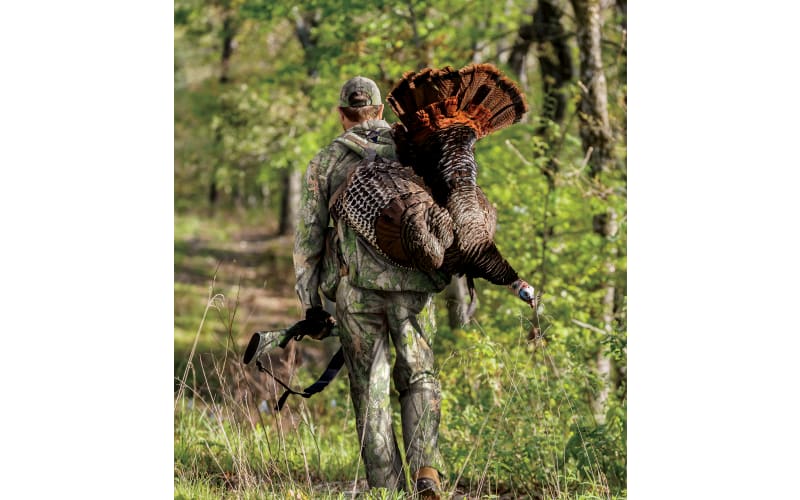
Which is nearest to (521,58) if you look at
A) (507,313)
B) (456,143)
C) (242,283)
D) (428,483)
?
(507,313)

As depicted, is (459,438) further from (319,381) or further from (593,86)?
(593,86)

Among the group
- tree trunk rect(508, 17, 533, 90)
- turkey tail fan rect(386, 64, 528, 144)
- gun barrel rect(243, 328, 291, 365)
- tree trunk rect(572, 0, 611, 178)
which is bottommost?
gun barrel rect(243, 328, 291, 365)

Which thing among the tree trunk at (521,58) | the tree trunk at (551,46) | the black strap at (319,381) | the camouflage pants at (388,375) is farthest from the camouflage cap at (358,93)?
the tree trunk at (521,58)

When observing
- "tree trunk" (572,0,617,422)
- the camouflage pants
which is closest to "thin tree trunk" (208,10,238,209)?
"tree trunk" (572,0,617,422)

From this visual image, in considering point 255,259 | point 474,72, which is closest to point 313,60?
point 474,72

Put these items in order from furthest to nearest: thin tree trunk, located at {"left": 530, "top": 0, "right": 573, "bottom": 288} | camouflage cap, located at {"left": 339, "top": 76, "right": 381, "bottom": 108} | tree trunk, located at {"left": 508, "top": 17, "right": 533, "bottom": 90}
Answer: tree trunk, located at {"left": 508, "top": 17, "right": 533, "bottom": 90}, thin tree trunk, located at {"left": 530, "top": 0, "right": 573, "bottom": 288}, camouflage cap, located at {"left": 339, "top": 76, "right": 381, "bottom": 108}

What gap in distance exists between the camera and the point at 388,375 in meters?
3.90

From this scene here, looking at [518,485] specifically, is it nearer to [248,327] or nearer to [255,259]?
[248,327]

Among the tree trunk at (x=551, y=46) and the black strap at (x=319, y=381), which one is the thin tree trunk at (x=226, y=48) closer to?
the tree trunk at (x=551, y=46)

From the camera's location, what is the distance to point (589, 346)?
6016mm

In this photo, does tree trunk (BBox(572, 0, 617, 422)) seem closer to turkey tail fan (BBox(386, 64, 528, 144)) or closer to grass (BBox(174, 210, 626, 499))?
grass (BBox(174, 210, 626, 499))

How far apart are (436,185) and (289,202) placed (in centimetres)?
1288

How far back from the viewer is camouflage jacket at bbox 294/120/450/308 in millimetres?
3826

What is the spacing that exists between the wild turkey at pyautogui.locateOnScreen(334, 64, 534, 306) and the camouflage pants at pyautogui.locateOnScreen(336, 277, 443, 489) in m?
0.22
